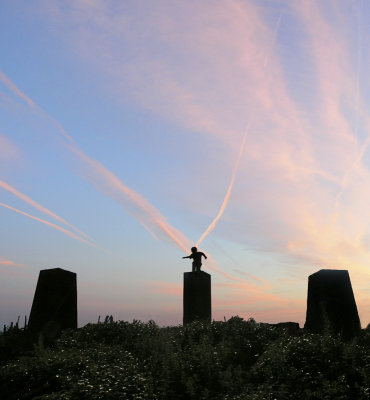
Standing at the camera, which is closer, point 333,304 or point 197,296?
point 333,304

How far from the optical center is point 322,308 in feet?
44.5

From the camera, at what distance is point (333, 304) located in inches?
535

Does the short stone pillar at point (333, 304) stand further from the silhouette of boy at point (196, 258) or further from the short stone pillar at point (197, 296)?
the silhouette of boy at point (196, 258)

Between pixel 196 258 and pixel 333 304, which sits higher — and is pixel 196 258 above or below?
above

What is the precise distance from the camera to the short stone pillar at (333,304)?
13461 millimetres

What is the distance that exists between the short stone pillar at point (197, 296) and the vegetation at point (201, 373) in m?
6.75

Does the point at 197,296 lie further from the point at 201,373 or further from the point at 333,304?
the point at 201,373

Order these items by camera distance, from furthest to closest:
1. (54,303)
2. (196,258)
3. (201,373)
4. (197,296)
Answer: (196,258), (197,296), (54,303), (201,373)

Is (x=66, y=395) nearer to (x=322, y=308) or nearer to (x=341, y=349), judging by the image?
(x=341, y=349)

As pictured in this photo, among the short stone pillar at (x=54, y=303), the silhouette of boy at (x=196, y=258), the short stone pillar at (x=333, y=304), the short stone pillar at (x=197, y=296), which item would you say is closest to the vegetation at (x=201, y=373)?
the short stone pillar at (x=333, y=304)

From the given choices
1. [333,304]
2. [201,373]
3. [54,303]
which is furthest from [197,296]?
[201,373]

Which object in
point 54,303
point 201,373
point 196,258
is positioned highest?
point 196,258

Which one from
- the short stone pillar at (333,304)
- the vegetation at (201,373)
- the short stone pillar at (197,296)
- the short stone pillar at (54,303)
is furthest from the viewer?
the short stone pillar at (197,296)

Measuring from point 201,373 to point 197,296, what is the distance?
953cm
